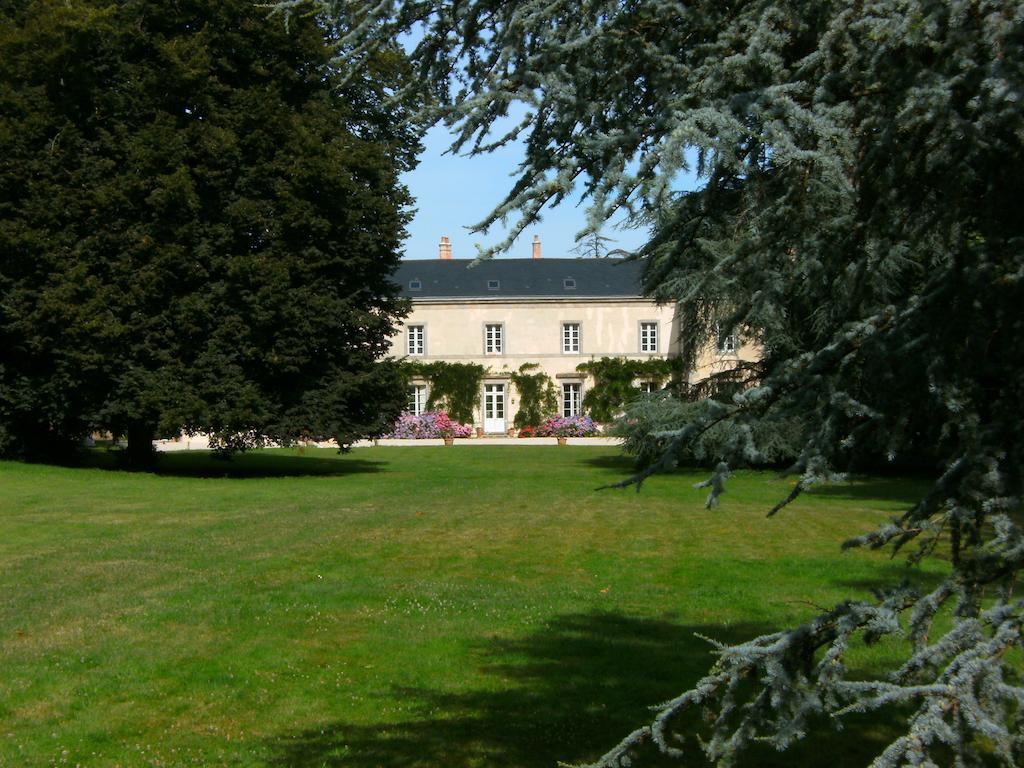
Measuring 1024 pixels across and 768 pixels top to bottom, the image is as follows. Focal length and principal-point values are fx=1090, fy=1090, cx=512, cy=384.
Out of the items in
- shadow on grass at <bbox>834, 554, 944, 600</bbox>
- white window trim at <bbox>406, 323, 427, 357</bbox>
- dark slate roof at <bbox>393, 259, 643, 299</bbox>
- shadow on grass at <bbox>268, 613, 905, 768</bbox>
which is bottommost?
shadow on grass at <bbox>268, 613, 905, 768</bbox>

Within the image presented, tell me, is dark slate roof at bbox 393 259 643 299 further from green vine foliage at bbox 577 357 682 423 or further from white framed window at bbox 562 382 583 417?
white framed window at bbox 562 382 583 417

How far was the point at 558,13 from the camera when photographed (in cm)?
405

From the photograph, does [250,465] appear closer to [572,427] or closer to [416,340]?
[572,427]

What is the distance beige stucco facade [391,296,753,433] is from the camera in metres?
46.1

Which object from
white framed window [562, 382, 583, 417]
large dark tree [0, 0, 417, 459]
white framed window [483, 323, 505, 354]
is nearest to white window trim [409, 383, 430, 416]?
white framed window [483, 323, 505, 354]

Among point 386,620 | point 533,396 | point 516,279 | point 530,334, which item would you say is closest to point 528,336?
point 530,334

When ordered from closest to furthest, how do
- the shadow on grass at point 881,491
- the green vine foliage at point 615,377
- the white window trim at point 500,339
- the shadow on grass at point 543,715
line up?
1. the shadow on grass at point 543,715
2. the shadow on grass at point 881,491
3. the green vine foliage at point 615,377
4. the white window trim at point 500,339

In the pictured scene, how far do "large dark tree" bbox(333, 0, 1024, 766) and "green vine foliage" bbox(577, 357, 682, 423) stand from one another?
41.1 meters

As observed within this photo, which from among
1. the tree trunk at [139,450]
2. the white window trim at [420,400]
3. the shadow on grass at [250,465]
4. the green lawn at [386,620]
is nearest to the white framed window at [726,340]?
the green lawn at [386,620]

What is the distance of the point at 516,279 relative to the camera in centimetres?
4772

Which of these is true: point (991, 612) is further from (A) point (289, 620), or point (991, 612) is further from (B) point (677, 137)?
(A) point (289, 620)

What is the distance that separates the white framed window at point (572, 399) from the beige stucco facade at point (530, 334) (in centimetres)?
14

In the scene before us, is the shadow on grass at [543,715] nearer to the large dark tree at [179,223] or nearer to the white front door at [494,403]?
the large dark tree at [179,223]

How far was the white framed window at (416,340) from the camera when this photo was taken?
46.6 metres
